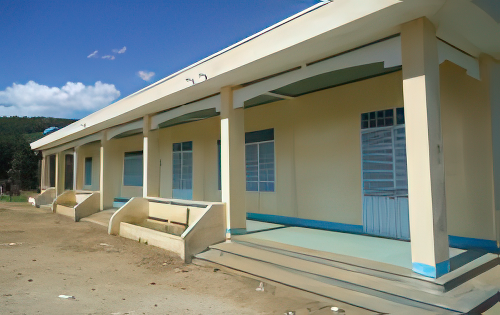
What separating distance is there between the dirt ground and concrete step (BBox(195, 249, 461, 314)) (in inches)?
7.7

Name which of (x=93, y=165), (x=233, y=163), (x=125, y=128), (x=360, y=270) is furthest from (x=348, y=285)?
(x=93, y=165)

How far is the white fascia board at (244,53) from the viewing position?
4.30m

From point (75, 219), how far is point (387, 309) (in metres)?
11.0

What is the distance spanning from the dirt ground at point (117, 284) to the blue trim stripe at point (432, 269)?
52.6 inches

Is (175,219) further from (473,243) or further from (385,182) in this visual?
(473,243)

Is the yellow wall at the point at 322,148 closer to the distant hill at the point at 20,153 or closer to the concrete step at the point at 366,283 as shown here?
the concrete step at the point at 366,283

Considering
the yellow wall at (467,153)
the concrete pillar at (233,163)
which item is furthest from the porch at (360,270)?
the yellow wall at (467,153)

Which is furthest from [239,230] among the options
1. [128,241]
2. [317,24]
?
[317,24]

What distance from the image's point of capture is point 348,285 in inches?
168

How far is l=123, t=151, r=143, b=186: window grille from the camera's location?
14422 millimetres

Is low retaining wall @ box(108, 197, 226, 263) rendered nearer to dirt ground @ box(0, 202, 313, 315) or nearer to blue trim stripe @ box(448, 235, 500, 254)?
dirt ground @ box(0, 202, 313, 315)

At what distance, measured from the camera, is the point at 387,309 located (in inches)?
144

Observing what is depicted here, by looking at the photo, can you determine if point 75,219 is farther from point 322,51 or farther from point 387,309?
point 387,309

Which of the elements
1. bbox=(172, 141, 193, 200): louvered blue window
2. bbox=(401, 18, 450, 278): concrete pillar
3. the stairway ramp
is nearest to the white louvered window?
bbox=(401, 18, 450, 278): concrete pillar
